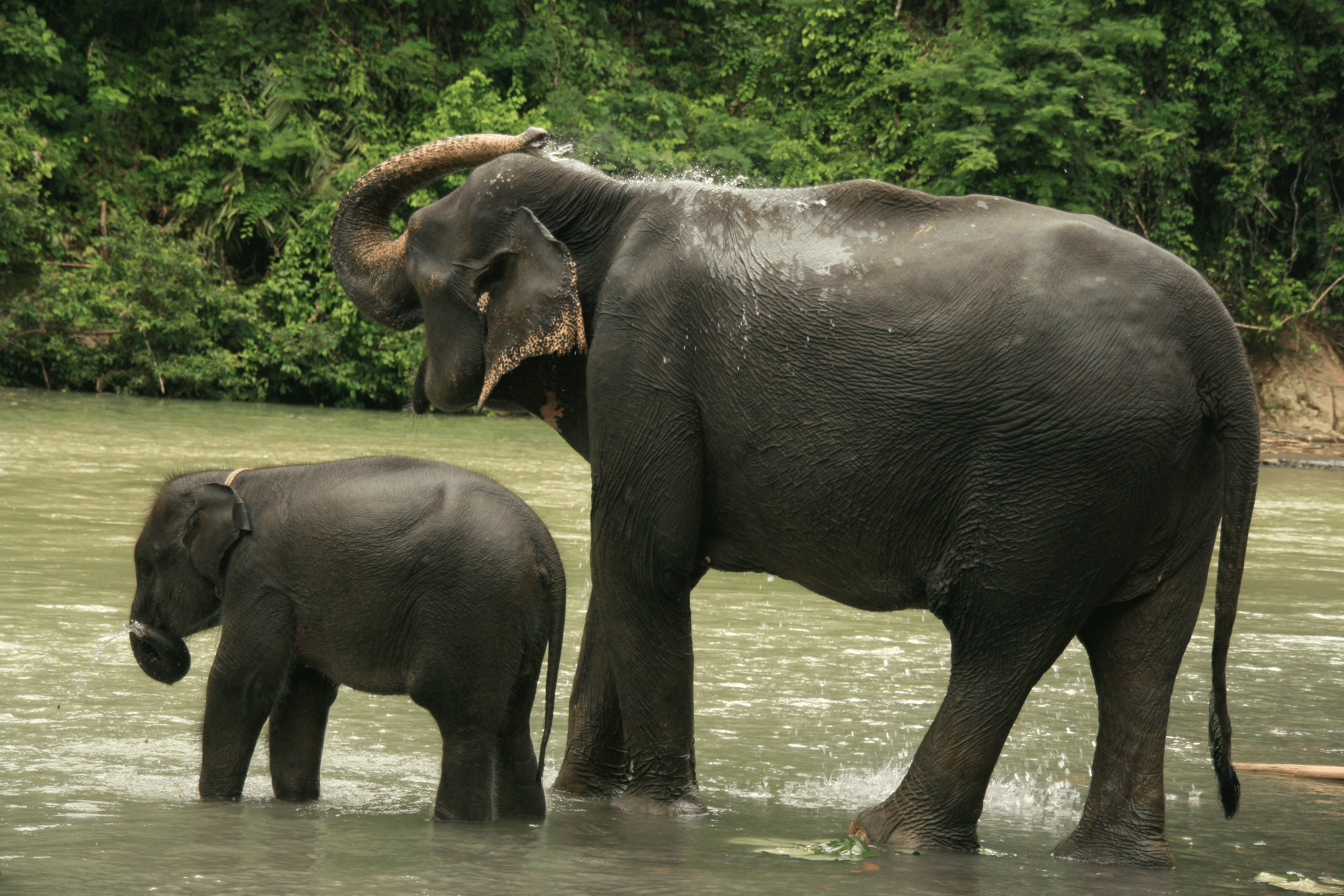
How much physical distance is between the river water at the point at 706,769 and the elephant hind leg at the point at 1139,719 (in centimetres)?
12

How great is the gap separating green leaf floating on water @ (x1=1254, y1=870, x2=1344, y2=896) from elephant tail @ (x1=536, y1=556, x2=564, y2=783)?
1.88m

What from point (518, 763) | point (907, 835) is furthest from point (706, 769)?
point (907, 835)

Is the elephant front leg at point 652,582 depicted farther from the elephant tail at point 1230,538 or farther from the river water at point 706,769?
the elephant tail at point 1230,538

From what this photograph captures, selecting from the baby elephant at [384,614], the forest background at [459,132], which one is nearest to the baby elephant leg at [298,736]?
the baby elephant at [384,614]

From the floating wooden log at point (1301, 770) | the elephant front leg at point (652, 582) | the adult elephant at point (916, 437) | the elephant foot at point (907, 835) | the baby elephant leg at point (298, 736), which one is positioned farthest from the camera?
the floating wooden log at point (1301, 770)

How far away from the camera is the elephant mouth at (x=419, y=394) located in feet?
16.0

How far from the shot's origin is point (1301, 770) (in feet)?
16.0

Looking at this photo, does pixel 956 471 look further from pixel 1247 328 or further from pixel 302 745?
pixel 1247 328

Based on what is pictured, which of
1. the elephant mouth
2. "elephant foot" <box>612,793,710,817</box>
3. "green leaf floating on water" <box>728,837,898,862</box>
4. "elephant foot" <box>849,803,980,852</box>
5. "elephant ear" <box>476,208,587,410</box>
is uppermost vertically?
"elephant ear" <box>476,208,587,410</box>

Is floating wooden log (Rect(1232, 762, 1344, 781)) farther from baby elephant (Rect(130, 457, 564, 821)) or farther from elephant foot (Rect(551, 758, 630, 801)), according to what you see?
baby elephant (Rect(130, 457, 564, 821))

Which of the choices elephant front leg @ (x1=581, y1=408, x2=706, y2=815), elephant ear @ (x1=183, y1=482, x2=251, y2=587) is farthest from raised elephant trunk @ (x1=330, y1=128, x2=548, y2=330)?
elephant front leg @ (x1=581, y1=408, x2=706, y2=815)

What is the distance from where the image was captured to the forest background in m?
21.0

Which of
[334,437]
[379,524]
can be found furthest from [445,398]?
[334,437]

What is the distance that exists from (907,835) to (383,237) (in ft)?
8.16
